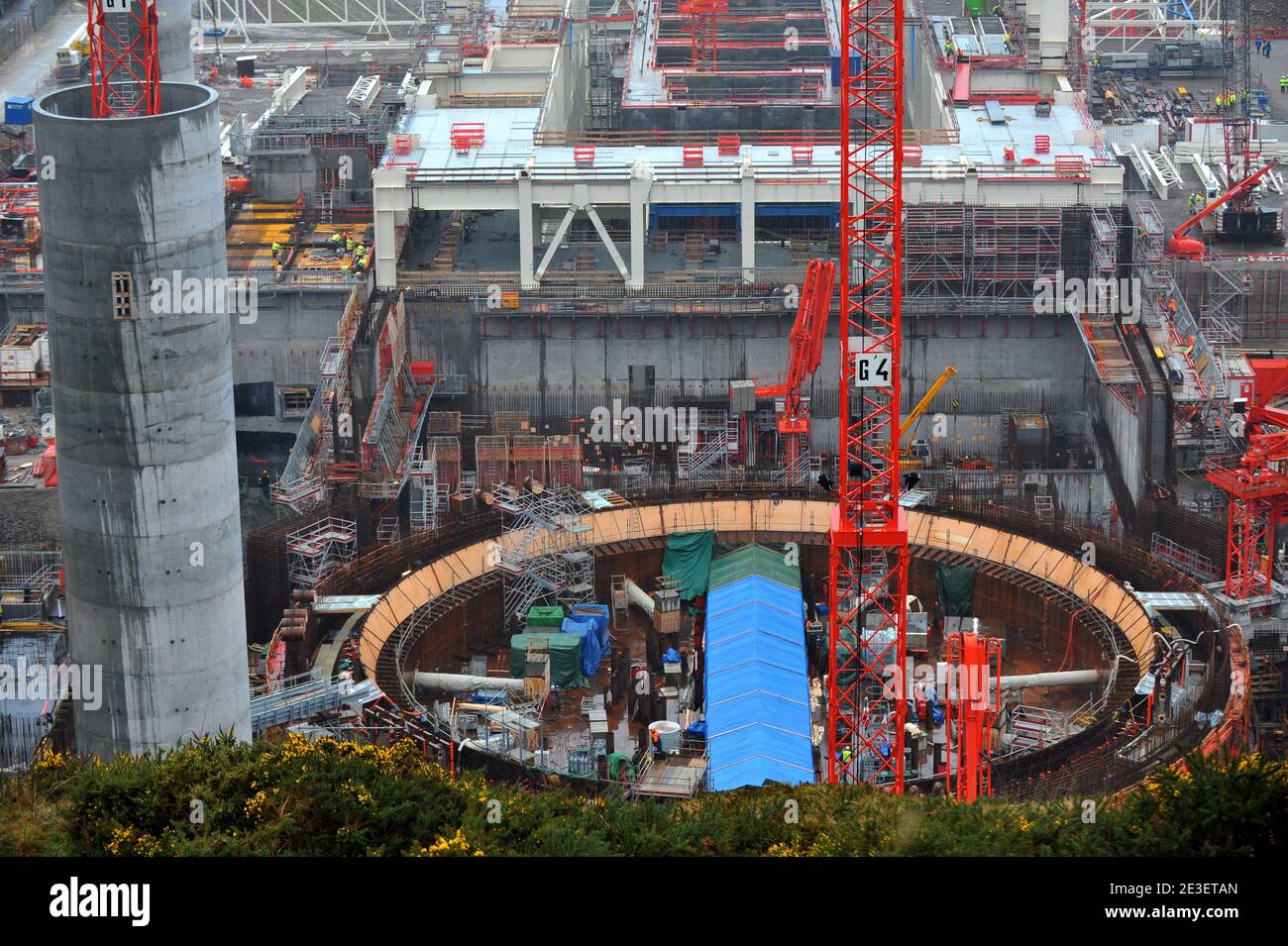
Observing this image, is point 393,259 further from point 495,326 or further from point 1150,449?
point 1150,449

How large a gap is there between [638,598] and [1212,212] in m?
47.2

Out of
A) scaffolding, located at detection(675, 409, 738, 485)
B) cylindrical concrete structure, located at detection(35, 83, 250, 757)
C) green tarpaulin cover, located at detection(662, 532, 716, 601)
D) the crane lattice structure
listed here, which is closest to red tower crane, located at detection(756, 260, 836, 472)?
scaffolding, located at detection(675, 409, 738, 485)

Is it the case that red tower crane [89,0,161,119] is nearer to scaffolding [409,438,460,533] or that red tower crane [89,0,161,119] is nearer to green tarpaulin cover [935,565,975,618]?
scaffolding [409,438,460,533]

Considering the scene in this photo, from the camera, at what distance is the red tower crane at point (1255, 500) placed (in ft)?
319

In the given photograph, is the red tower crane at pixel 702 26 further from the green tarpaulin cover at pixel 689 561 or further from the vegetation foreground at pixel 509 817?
the vegetation foreground at pixel 509 817

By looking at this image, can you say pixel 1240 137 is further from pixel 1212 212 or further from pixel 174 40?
pixel 174 40

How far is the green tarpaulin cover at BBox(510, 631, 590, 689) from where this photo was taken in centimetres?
9862

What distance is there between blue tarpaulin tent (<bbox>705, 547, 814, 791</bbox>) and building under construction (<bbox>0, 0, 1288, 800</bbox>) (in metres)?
0.21

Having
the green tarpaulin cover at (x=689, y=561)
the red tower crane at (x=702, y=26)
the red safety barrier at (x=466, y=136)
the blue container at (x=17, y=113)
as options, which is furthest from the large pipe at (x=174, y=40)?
the blue container at (x=17, y=113)

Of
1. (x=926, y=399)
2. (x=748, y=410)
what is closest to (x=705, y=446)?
(x=748, y=410)

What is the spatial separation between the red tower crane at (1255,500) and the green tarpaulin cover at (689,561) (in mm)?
20363

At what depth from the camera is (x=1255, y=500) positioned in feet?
323
